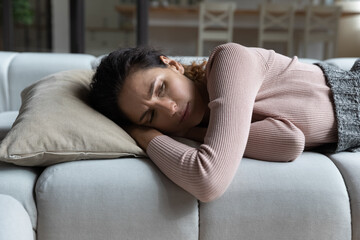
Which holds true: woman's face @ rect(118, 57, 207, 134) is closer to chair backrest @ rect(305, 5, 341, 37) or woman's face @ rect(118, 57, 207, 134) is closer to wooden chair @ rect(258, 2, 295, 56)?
wooden chair @ rect(258, 2, 295, 56)

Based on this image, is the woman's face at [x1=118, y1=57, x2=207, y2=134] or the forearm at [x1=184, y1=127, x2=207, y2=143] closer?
the woman's face at [x1=118, y1=57, x2=207, y2=134]

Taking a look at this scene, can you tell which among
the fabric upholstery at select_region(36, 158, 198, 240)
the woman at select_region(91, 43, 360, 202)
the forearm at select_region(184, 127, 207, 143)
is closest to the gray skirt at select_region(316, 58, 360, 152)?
the woman at select_region(91, 43, 360, 202)

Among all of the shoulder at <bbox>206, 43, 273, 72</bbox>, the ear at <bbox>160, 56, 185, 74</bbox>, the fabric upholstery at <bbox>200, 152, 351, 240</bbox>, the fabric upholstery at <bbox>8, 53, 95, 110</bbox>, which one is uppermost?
the shoulder at <bbox>206, 43, 273, 72</bbox>

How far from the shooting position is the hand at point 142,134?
4.07 ft

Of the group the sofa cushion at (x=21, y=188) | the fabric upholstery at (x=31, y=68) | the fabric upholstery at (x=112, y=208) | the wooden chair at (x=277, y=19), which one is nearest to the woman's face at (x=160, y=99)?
the fabric upholstery at (x=112, y=208)

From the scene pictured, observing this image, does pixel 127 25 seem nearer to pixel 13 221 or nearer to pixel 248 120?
pixel 248 120

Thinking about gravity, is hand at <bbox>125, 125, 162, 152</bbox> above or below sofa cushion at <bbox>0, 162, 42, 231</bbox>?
above

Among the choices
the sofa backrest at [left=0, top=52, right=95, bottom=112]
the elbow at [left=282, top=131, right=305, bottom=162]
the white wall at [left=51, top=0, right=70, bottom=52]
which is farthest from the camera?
the white wall at [left=51, top=0, right=70, bottom=52]

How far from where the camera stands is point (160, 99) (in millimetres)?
1229

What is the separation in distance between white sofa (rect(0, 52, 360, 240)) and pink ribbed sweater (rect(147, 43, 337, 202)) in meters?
0.06

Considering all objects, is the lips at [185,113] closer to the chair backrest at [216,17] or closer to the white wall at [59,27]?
the chair backrest at [216,17]

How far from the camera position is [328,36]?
17.1 ft

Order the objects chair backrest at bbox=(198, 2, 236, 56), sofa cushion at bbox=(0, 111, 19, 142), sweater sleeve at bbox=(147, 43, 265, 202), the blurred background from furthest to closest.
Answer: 1. the blurred background
2. chair backrest at bbox=(198, 2, 236, 56)
3. sofa cushion at bbox=(0, 111, 19, 142)
4. sweater sleeve at bbox=(147, 43, 265, 202)

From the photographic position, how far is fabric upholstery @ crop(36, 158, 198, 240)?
3.50 feet
